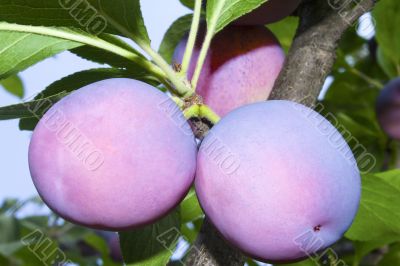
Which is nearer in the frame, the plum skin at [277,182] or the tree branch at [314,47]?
the plum skin at [277,182]

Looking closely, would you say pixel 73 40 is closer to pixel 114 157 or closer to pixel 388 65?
pixel 114 157

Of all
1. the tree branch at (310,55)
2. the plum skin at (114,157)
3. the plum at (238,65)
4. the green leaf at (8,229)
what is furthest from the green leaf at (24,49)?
the green leaf at (8,229)

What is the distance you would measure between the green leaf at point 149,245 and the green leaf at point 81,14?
40 cm

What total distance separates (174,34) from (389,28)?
99cm

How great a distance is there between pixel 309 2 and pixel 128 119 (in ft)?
2.13

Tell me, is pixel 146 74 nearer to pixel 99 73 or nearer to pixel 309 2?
pixel 99 73

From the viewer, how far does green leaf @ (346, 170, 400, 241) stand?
1277 mm

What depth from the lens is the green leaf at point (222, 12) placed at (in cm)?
105

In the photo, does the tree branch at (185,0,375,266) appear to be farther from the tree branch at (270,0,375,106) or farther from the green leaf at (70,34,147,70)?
the green leaf at (70,34,147,70)

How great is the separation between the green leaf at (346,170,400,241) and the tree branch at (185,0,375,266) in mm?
283

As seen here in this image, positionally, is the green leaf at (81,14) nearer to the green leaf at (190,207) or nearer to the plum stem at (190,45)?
the plum stem at (190,45)

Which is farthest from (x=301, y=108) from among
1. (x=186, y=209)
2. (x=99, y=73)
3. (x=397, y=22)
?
(x=397, y=22)

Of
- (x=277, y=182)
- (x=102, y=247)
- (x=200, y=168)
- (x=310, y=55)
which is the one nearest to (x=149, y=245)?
(x=200, y=168)

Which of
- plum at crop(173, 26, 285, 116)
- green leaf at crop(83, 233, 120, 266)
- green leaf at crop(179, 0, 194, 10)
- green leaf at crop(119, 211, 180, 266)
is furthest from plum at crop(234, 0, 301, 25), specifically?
green leaf at crop(83, 233, 120, 266)
